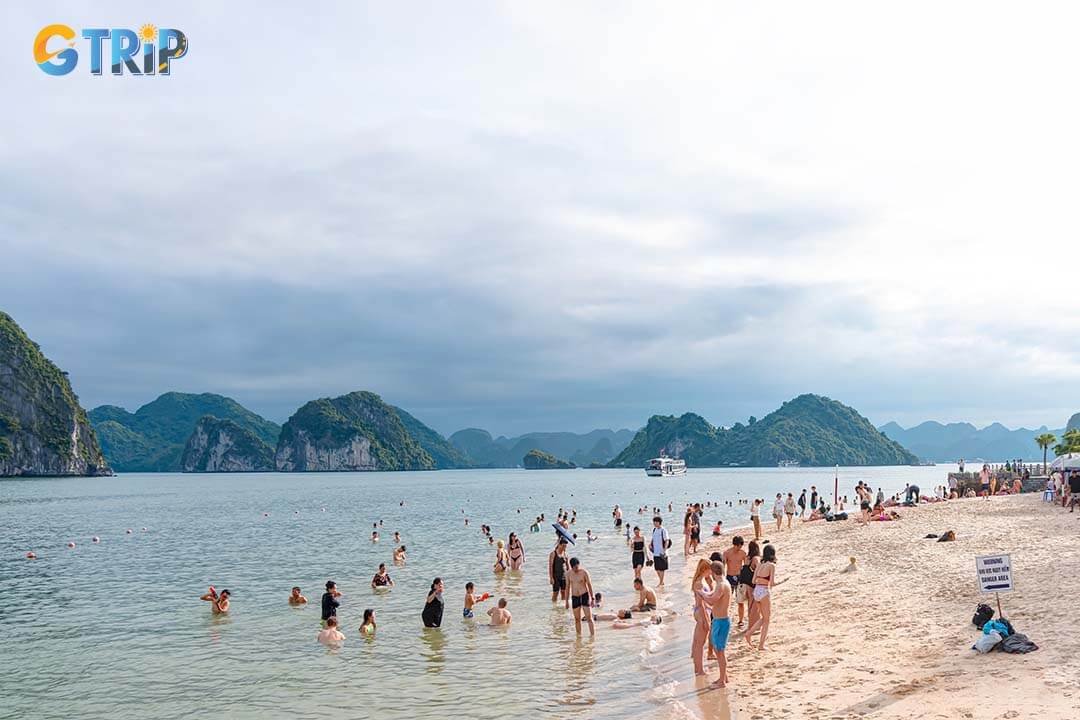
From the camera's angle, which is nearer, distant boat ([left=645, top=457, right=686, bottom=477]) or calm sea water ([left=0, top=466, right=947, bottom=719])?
calm sea water ([left=0, top=466, right=947, bottom=719])

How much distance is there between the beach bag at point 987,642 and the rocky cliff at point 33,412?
203 metres

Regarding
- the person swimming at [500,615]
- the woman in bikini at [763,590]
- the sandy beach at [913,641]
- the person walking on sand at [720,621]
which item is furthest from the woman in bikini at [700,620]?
the person swimming at [500,615]

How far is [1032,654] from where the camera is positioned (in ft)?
37.8

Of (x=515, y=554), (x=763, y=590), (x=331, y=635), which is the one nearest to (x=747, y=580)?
(x=763, y=590)

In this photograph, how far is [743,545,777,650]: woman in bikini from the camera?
14227 millimetres

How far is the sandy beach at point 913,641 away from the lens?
1044 cm

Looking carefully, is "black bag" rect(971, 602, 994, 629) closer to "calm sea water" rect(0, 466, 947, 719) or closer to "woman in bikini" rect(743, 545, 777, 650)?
"woman in bikini" rect(743, 545, 777, 650)

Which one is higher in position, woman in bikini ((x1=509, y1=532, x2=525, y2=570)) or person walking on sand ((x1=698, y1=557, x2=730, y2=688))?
person walking on sand ((x1=698, y1=557, x2=730, y2=688))

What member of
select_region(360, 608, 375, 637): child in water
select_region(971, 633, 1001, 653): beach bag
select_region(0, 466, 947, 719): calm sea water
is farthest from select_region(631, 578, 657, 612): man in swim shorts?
select_region(971, 633, 1001, 653): beach bag

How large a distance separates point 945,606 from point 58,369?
215 m

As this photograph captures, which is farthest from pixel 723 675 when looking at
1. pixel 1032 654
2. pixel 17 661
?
pixel 17 661

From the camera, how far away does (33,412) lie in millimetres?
175250

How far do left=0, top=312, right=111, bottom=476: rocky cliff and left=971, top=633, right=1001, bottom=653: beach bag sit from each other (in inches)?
7994

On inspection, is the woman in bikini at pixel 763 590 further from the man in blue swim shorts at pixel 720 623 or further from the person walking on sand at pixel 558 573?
the person walking on sand at pixel 558 573
